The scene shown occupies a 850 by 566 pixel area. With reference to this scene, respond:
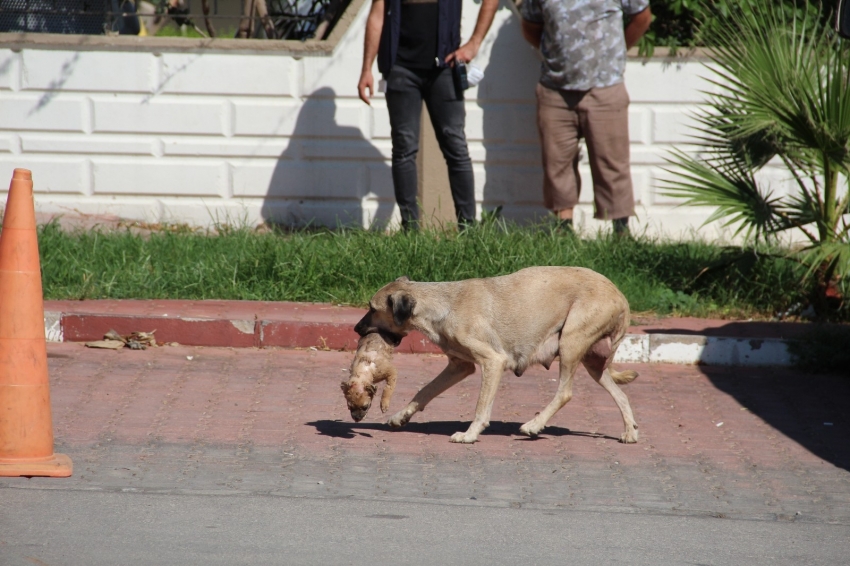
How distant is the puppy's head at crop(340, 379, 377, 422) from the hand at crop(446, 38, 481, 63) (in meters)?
4.56

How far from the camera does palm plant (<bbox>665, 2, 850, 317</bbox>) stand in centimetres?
776

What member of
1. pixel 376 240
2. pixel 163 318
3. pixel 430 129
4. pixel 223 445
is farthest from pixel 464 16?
pixel 223 445

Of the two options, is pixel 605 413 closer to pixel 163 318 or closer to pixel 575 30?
pixel 163 318

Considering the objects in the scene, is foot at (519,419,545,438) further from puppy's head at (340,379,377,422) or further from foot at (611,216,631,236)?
foot at (611,216,631,236)

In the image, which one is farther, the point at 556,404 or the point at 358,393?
the point at 556,404

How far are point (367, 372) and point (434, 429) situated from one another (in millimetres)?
666

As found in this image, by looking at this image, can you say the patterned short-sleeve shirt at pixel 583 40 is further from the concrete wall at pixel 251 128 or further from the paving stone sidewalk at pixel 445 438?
the paving stone sidewalk at pixel 445 438

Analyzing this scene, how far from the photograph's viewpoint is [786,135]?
26.5ft

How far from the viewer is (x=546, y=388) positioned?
7.07 m

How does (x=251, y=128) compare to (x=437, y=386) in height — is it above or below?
above

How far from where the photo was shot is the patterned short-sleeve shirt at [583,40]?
9.38 metres

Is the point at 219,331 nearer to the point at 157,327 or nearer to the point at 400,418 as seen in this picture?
the point at 157,327

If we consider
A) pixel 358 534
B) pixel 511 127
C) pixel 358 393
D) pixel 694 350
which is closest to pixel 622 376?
pixel 358 393

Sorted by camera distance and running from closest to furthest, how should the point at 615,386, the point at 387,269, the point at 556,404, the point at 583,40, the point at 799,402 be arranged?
the point at 556,404, the point at 615,386, the point at 799,402, the point at 387,269, the point at 583,40
